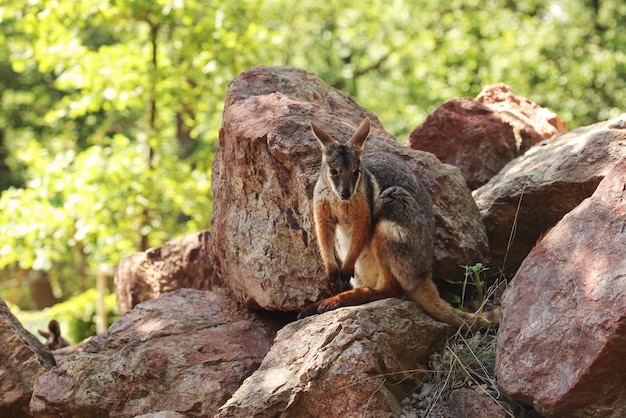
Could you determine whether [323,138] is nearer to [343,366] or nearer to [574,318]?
[343,366]

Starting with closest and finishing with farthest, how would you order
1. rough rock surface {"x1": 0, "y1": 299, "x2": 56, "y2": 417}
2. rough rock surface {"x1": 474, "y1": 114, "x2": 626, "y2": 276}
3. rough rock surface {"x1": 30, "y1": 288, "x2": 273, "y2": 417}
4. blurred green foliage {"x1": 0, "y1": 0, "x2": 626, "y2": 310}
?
1. rough rock surface {"x1": 30, "y1": 288, "x2": 273, "y2": 417}
2. rough rock surface {"x1": 474, "y1": 114, "x2": 626, "y2": 276}
3. rough rock surface {"x1": 0, "y1": 299, "x2": 56, "y2": 417}
4. blurred green foliage {"x1": 0, "y1": 0, "x2": 626, "y2": 310}

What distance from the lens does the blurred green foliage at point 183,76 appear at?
36.6ft

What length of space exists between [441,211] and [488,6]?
1309cm

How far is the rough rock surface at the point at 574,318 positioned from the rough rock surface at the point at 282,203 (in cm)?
127

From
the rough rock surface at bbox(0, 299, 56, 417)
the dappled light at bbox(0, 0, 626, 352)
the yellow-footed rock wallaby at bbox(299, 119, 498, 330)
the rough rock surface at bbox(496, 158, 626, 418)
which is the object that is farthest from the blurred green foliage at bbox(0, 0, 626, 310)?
the rough rock surface at bbox(496, 158, 626, 418)

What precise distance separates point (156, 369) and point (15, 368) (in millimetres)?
1460

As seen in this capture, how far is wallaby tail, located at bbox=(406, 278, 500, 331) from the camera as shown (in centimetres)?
496

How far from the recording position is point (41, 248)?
1120 cm

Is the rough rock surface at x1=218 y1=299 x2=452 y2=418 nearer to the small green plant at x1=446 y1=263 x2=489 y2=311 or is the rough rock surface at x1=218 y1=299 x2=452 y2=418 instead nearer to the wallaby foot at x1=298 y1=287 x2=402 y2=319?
the wallaby foot at x1=298 y1=287 x2=402 y2=319

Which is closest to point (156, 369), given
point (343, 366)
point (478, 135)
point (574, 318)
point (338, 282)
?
point (338, 282)

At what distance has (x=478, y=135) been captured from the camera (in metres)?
7.16

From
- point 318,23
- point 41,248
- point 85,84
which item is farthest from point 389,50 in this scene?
point 41,248

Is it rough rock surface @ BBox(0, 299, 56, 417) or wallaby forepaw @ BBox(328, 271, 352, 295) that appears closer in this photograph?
wallaby forepaw @ BBox(328, 271, 352, 295)

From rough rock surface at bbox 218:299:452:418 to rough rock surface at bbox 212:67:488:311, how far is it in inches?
29.6
